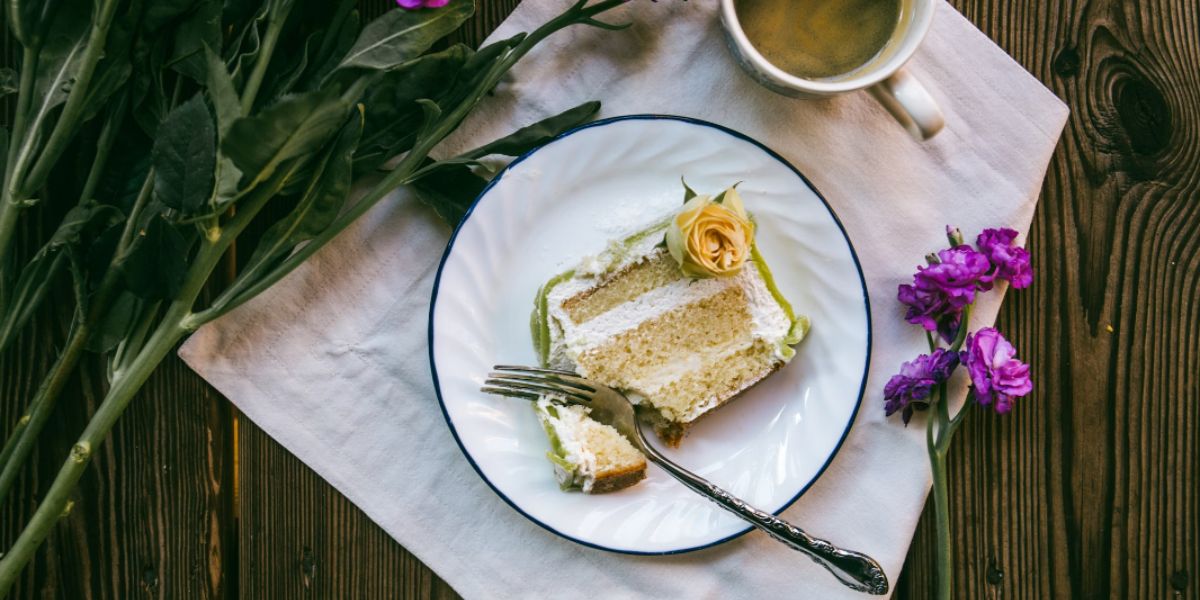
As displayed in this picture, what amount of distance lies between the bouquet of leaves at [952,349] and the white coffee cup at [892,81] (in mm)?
218

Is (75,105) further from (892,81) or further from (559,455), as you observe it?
(892,81)

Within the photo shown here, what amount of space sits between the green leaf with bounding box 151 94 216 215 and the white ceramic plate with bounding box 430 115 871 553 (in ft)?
1.15

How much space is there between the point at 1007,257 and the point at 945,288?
0.34 ft

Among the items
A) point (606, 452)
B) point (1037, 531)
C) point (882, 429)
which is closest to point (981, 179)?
point (882, 429)

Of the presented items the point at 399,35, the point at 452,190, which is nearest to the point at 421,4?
the point at 399,35

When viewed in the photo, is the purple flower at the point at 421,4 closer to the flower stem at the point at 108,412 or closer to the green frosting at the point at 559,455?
the flower stem at the point at 108,412

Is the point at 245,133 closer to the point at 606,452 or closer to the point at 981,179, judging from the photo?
the point at 606,452

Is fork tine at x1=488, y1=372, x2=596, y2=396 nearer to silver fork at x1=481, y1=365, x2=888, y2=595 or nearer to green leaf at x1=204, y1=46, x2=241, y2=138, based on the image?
silver fork at x1=481, y1=365, x2=888, y2=595

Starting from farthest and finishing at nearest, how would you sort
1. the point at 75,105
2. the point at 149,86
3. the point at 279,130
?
the point at 149,86, the point at 75,105, the point at 279,130

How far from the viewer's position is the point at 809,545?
48.1 inches

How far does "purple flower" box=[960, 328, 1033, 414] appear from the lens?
1248 millimetres

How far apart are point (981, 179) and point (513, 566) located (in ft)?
3.16

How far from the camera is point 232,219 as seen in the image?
1151 millimetres

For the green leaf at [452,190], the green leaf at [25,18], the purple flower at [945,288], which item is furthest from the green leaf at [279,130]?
the purple flower at [945,288]
